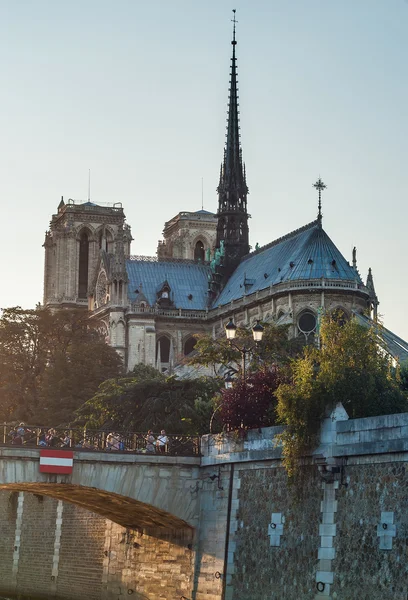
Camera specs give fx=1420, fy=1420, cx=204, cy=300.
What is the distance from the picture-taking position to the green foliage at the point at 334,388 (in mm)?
Result: 38344

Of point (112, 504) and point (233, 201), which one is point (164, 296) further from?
point (112, 504)

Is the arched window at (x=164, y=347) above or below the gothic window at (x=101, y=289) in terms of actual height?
below

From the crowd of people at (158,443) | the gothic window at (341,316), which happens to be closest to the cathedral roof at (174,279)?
the gothic window at (341,316)

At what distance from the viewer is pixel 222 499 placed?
4331 cm

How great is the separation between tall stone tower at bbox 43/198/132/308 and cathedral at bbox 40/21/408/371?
1.21 m

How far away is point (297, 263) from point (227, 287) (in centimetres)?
1690

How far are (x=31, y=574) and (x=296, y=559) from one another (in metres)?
26.6

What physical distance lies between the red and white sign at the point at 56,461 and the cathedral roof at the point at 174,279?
76.2m

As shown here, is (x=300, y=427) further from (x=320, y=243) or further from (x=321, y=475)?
(x=320, y=243)

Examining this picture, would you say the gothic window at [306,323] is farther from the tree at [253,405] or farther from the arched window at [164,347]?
the tree at [253,405]

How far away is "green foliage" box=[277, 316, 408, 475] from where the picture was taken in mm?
38344

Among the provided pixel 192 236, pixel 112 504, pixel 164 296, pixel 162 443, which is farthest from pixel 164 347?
pixel 162 443

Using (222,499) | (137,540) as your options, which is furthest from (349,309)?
(222,499)

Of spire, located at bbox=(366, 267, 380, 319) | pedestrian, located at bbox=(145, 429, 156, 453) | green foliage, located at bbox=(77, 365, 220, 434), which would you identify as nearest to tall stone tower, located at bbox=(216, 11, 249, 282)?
spire, located at bbox=(366, 267, 380, 319)
